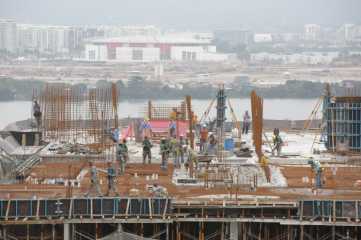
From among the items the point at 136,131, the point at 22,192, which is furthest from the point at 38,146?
the point at 22,192

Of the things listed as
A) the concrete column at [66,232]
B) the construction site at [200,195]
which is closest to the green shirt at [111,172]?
the construction site at [200,195]

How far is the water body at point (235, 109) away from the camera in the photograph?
8600 cm

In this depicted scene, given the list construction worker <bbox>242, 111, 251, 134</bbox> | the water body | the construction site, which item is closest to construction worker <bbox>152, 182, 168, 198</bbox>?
the construction site

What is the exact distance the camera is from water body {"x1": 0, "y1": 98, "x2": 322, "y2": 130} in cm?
8600

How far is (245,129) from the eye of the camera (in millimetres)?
29688

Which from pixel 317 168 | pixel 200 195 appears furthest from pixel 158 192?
pixel 317 168

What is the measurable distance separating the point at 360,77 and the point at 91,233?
143 metres

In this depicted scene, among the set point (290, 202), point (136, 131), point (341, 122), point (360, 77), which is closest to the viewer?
point (290, 202)

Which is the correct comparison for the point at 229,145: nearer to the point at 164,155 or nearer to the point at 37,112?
the point at 164,155

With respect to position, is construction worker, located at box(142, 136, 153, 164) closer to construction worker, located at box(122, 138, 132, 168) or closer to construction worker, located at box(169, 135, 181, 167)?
construction worker, located at box(122, 138, 132, 168)

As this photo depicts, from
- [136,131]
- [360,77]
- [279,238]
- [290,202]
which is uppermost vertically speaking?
[360,77]

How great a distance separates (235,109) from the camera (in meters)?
94.1

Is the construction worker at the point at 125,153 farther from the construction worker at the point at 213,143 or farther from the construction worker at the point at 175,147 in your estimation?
the construction worker at the point at 213,143

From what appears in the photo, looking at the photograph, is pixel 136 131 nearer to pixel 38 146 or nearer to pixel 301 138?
pixel 38 146
